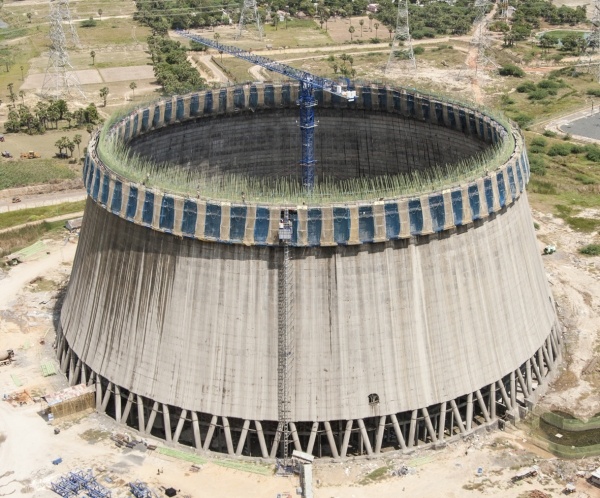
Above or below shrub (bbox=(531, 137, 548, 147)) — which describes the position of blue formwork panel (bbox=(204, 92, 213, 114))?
above

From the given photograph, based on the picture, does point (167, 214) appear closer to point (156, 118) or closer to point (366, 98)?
point (156, 118)

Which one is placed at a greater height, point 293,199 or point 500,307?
point 293,199

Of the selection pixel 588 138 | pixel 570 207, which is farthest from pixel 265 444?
pixel 588 138

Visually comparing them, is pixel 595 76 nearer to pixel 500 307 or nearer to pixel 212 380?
pixel 500 307

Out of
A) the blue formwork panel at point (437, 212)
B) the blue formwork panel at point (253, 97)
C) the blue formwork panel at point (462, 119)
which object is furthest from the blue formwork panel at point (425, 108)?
the blue formwork panel at point (437, 212)

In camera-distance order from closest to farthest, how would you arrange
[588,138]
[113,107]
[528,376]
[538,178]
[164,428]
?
[164,428]
[528,376]
[538,178]
[588,138]
[113,107]

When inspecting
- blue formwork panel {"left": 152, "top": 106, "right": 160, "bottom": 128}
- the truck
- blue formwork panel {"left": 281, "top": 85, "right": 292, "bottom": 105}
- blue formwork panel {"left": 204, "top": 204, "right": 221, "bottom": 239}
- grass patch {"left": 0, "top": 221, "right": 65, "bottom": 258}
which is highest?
blue formwork panel {"left": 281, "top": 85, "right": 292, "bottom": 105}

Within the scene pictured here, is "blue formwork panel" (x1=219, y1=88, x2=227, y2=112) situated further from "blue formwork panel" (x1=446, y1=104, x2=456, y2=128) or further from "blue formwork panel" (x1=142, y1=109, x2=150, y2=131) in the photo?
"blue formwork panel" (x1=446, y1=104, x2=456, y2=128)

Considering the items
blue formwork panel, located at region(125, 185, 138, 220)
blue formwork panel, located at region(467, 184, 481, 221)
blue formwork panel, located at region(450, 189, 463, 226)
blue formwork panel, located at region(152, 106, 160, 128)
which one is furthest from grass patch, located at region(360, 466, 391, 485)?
blue formwork panel, located at region(152, 106, 160, 128)
